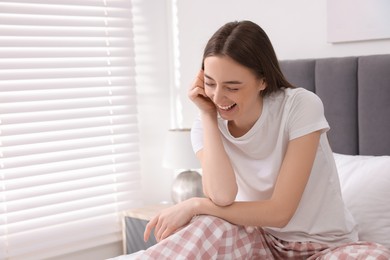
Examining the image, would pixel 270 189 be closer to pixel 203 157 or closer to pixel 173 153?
pixel 203 157

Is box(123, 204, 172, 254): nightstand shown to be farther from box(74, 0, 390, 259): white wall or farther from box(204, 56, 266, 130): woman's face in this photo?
box(204, 56, 266, 130): woman's face

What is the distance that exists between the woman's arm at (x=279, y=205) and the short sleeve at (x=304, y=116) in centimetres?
2

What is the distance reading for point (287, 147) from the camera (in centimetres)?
190

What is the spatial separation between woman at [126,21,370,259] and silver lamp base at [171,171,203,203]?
1187 mm

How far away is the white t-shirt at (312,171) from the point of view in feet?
6.12


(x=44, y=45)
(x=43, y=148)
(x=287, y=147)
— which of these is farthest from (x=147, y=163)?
(x=287, y=147)

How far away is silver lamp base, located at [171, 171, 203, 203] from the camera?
3.19 meters

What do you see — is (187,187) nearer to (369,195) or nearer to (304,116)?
(369,195)

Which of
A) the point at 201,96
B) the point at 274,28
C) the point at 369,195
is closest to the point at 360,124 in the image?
the point at 369,195

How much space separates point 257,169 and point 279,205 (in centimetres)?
19

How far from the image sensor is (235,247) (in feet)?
5.90

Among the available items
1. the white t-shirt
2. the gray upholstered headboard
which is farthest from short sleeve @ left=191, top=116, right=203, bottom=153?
the gray upholstered headboard

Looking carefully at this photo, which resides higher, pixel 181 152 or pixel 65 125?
pixel 65 125

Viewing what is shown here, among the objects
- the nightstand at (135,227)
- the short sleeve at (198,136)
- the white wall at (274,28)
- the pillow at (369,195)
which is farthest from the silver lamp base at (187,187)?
the short sleeve at (198,136)
